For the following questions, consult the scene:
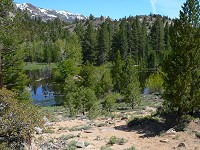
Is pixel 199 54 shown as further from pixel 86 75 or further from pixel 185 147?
pixel 86 75

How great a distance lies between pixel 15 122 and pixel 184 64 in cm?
1333

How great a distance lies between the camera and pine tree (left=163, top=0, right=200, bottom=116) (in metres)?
22.0

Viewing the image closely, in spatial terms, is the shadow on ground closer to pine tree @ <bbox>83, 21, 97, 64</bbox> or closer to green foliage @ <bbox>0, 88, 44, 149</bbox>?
green foliage @ <bbox>0, 88, 44, 149</bbox>

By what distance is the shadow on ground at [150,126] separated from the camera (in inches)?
851

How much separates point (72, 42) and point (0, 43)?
332 ft

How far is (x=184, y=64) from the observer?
22.2m

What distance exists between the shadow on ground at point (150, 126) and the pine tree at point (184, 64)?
1.26 metres

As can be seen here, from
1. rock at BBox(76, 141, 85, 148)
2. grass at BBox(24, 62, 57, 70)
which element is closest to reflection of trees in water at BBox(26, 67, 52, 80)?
grass at BBox(24, 62, 57, 70)

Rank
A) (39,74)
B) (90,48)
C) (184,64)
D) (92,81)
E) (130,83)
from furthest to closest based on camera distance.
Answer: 1. (90,48)
2. (39,74)
3. (92,81)
4. (130,83)
5. (184,64)

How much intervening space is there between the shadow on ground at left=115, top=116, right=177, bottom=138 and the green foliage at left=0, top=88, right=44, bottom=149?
887 centimetres

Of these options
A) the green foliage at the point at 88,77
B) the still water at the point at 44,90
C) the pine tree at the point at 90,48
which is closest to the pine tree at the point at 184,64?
the still water at the point at 44,90

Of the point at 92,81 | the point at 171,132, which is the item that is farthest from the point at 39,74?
the point at 171,132

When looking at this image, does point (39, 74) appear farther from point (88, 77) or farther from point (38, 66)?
point (88, 77)

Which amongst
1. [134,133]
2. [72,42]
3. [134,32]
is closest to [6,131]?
[134,133]
